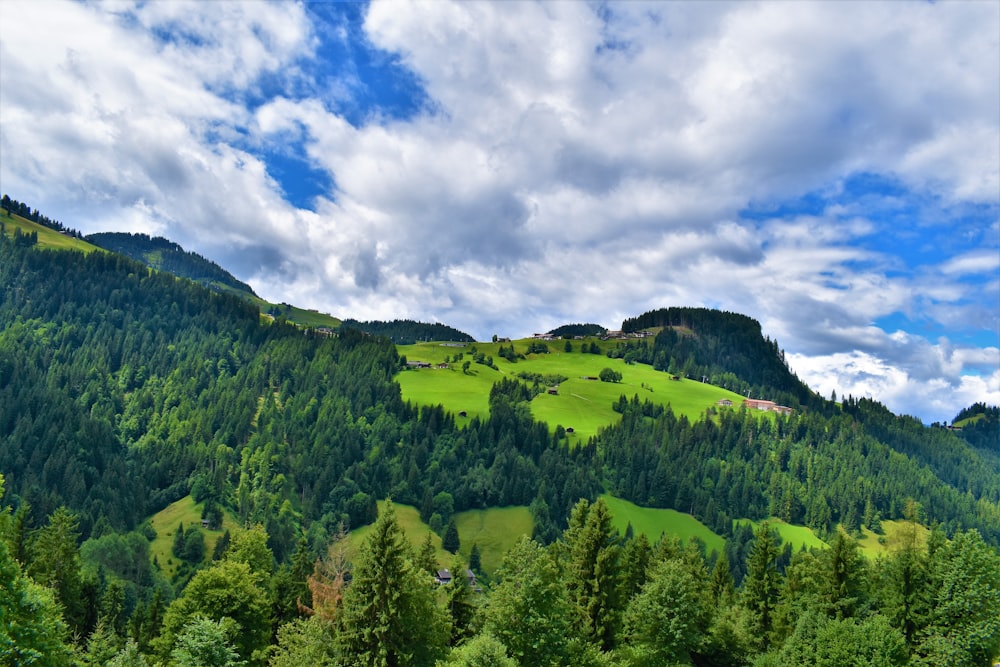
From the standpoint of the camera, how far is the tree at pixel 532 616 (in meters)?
42.7

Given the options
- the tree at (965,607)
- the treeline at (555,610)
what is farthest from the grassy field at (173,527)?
the tree at (965,607)

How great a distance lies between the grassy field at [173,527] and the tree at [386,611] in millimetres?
125445

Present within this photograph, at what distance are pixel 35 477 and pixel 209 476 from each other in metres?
46.7

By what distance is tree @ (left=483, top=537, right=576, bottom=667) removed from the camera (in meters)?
42.7

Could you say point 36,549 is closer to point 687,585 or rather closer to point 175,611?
point 175,611

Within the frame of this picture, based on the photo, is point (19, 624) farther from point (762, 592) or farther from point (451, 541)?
point (451, 541)

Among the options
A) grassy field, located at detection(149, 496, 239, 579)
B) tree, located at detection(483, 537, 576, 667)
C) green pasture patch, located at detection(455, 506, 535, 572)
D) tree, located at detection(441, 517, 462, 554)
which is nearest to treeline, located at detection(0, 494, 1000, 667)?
tree, located at detection(483, 537, 576, 667)

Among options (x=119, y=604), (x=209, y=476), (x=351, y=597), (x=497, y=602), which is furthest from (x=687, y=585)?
(x=209, y=476)

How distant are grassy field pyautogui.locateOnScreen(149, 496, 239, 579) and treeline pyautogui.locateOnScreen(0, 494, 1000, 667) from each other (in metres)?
76.6

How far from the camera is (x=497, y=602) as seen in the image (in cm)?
4369

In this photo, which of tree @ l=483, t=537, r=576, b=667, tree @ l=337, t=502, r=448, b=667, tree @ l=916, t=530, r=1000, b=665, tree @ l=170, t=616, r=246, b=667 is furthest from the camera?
tree @ l=916, t=530, r=1000, b=665

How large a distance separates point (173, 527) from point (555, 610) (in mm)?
160128

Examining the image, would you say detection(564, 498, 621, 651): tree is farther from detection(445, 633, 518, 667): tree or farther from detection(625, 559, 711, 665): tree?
detection(445, 633, 518, 667): tree

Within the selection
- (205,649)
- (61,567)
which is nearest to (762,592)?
(205,649)
